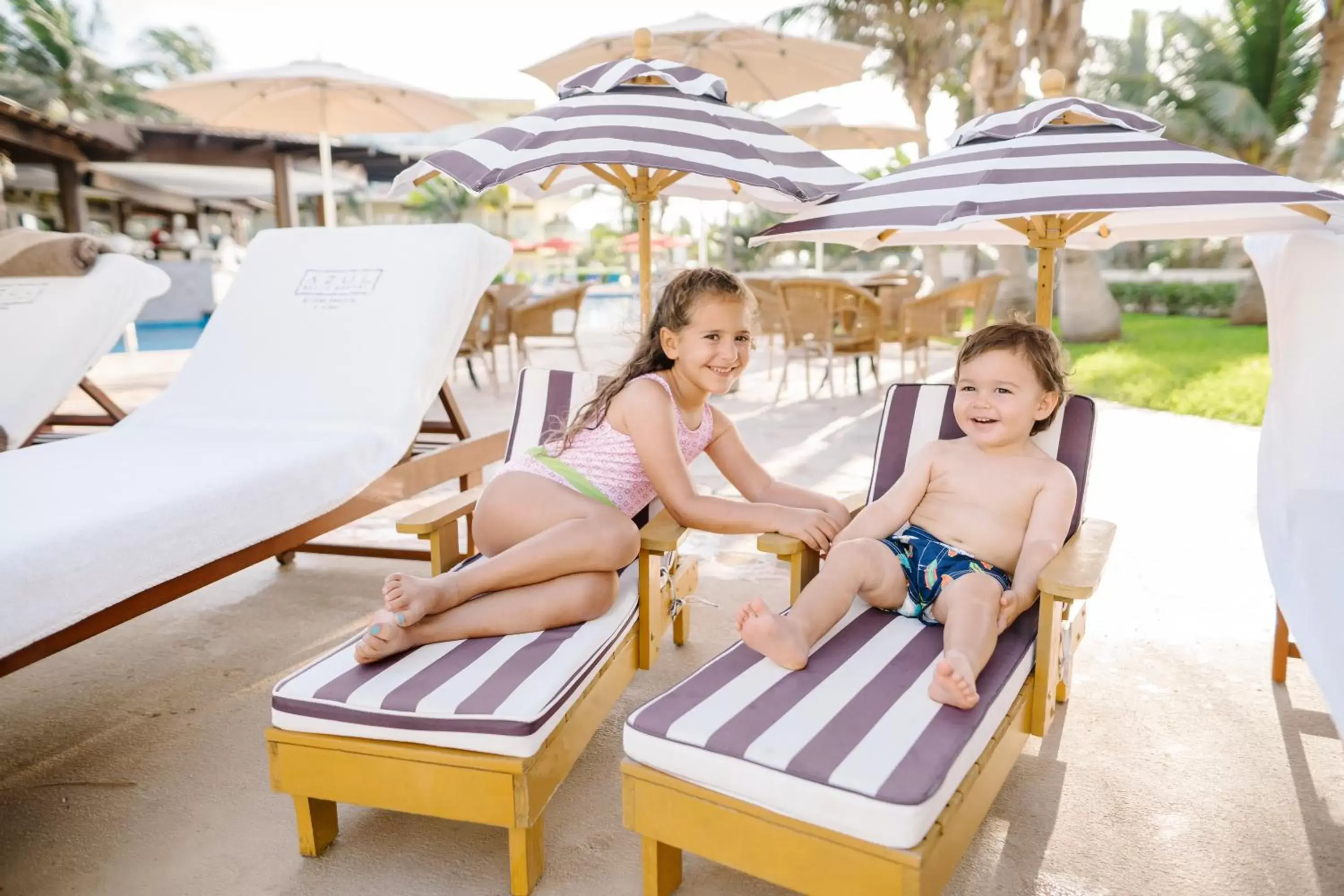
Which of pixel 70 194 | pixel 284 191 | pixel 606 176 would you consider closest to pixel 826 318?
pixel 606 176

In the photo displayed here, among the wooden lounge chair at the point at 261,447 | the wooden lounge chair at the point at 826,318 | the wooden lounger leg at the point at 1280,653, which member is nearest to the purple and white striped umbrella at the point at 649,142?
the wooden lounge chair at the point at 261,447

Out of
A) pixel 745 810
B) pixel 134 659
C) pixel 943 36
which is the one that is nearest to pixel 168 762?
pixel 134 659

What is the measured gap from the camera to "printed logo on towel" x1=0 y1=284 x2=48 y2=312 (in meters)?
4.05

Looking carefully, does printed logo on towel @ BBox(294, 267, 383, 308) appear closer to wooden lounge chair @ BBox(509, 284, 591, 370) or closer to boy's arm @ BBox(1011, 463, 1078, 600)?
boy's arm @ BBox(1011, 463, 1078, 600)

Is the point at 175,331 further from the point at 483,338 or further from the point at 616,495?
the point at 616,495

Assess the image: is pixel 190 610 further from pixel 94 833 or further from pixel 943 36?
pixel 943 36

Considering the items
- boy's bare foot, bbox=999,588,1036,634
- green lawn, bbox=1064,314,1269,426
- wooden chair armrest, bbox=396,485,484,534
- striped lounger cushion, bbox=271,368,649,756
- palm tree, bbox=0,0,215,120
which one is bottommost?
green lawn, bbox=1064,314,1269,426

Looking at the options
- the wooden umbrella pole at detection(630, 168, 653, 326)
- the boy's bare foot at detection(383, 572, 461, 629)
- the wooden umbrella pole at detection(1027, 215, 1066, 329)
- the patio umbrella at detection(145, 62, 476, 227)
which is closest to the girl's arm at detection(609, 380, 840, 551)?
the boy's bare foot at detection(383, 572, 461, 629)

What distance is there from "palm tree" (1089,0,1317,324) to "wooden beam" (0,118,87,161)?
70.4 feet

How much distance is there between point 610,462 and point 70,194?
14476 mm

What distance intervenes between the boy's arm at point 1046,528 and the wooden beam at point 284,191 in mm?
14036

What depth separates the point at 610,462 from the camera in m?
2.65

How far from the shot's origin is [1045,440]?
2604mm

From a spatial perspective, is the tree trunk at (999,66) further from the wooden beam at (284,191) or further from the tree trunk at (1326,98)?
the wooden beam at (284,191)
